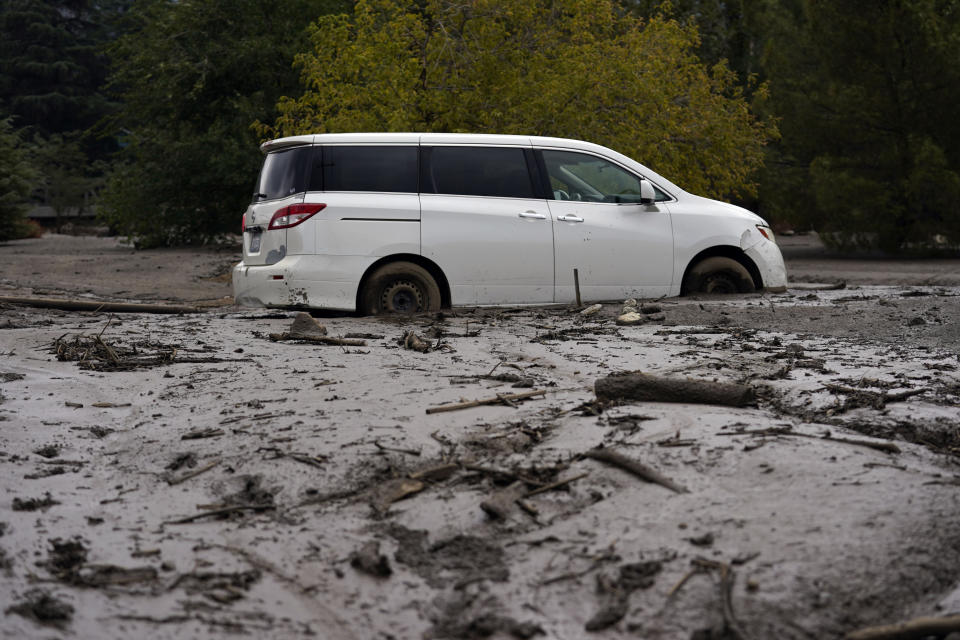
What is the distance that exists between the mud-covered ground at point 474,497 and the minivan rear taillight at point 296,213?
2932mm

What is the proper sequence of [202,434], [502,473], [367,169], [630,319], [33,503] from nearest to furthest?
[33,503], [502,473], [202,434], [630,319], [367,169]

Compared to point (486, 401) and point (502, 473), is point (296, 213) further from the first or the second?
point (502, 473)

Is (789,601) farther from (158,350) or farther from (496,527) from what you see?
(158,350)

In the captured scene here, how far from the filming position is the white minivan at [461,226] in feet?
34.9

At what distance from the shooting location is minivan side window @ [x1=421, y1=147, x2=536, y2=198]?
11.0 metres

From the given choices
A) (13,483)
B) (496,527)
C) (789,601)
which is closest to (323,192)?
(13,483)

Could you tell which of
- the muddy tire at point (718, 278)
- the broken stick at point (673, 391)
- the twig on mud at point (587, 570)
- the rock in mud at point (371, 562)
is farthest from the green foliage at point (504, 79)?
the twig on mud at point (587, 570)

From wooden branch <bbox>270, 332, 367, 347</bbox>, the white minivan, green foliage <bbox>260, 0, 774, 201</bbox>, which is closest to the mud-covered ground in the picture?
wooden branch <bbox>270, 332, 367, 347</bbox>

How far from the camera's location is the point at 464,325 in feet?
32.6

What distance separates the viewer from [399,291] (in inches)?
427

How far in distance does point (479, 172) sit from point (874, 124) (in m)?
16.0

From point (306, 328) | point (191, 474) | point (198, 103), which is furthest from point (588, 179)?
point (198, 103)

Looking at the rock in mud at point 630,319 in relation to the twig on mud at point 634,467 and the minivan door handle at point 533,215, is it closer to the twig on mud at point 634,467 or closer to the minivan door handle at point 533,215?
the minivan door handle at point 533,215

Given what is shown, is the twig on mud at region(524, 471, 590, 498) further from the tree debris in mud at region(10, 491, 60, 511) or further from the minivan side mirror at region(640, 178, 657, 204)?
the minivan side mirror at region(640, 178, 657, 204)
